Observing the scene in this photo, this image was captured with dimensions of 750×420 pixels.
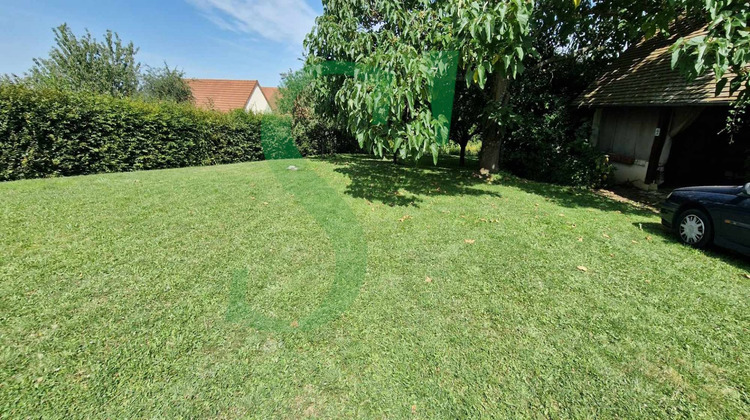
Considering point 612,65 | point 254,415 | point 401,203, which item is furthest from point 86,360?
point 612,65

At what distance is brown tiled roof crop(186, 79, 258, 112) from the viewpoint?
84.3ft

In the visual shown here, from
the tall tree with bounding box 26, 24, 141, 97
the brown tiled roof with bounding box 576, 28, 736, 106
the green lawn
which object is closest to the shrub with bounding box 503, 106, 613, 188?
the brown tiled roof with bounding box 576, 28, 736, 106

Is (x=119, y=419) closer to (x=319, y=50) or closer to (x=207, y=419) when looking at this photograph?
(x=207, y=419)

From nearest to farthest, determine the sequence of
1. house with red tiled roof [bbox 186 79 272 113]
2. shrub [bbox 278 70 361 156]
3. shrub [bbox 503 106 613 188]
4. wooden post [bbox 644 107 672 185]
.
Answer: wooden post [bbox 644 107 672 185] < shrub [bbox 503 106 613 188] < shrub [bbox 278 70 361 156] < house with red tiled roof [bbox 186 79 272 113]

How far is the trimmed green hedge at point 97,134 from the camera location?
269 inches

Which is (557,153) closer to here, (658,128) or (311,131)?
(658,128)

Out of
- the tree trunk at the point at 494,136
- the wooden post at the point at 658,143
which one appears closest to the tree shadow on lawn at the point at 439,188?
the tree trunk at the point at 494,136

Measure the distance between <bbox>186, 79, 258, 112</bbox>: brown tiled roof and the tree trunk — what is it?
22945 millimetres

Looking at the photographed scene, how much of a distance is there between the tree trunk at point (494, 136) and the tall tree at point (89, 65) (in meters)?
17.7

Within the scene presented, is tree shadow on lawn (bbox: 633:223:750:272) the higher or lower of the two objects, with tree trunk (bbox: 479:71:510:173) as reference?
lower

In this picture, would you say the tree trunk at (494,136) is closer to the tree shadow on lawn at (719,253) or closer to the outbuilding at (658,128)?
the outbuilding at (658,128)

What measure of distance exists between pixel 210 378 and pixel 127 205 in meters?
4.50

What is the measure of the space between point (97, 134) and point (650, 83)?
602 inches

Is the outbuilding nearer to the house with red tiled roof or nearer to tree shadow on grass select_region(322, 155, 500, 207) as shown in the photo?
tree shadow on grass select_region(322, 155, 500, 207)
